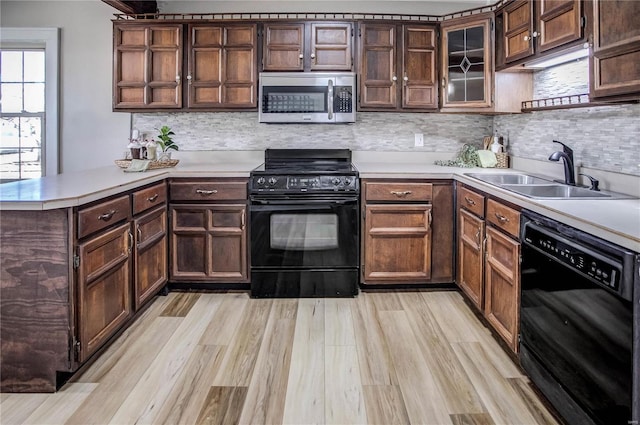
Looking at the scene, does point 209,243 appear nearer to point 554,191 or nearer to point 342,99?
point 342,99

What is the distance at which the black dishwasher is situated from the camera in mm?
1449

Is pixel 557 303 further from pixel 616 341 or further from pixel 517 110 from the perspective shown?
pixel 517 110

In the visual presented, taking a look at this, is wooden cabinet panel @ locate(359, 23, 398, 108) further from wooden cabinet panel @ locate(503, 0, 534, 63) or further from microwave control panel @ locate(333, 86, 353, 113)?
wooden cabinet panel @ locate(503, 0, 534, 63)

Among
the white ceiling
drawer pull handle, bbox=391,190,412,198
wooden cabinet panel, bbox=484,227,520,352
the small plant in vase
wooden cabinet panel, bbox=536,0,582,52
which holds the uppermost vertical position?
the white ceiling

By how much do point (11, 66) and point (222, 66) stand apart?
1970mm

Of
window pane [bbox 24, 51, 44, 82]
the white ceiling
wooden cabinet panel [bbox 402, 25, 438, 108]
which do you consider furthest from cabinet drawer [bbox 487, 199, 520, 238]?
window pane [bbox 24, 51, 44, 82]

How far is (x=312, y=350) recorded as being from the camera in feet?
8.39

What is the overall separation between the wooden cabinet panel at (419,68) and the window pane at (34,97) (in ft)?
10.2

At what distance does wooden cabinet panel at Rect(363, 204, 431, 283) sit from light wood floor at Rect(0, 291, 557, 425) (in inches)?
13.1

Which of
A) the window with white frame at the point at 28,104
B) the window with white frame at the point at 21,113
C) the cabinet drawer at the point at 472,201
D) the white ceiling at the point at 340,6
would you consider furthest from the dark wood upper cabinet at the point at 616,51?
the window with white frame at the point at 21,113

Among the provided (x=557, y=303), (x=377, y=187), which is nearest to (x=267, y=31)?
(x=377, y=187)

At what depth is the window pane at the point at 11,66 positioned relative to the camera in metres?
4.10

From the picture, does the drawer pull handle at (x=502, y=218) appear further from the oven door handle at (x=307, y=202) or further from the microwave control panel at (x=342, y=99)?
the microwave control panel at (x=342, y=99)

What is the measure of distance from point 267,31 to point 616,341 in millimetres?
3126
